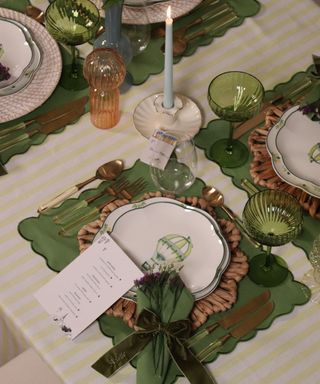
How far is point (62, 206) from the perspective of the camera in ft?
5.48

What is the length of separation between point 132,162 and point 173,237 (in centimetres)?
21

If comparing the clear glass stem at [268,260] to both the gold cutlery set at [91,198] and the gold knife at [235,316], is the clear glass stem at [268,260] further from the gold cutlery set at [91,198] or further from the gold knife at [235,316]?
the gold cutlery set at [91,198]

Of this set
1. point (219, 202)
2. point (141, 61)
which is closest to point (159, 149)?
point (219, 202)

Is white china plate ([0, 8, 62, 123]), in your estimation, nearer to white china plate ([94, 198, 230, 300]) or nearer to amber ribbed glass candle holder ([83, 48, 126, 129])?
amber ribbed glass candle holder ([83, 48, 126, 129])

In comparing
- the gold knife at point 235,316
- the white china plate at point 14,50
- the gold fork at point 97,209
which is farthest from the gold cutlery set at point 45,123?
the gold knife at point 235,316

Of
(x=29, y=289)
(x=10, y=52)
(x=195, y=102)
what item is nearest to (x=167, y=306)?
(x=29, y=289)

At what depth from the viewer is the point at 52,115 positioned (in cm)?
179

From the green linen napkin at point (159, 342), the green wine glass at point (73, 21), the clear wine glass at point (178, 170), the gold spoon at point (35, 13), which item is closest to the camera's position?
the green linen napkin at point (159, 342)

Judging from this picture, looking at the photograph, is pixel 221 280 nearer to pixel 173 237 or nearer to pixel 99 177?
pixel 173 237

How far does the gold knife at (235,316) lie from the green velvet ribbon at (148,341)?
23mm

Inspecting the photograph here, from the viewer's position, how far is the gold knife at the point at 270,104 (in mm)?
1791

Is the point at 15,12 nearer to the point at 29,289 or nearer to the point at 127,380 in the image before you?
the point at 29,289

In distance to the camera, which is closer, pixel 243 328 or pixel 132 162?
pixel 243 328

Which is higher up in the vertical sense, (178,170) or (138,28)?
(138,28)
